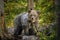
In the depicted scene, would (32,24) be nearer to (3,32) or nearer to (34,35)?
(34,35)

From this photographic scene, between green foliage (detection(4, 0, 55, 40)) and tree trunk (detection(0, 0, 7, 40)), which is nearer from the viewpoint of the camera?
green foliage (detection(4, 0, 55, 40))

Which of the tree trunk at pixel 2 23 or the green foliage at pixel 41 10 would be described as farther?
the tree trunk at pixel 2 23

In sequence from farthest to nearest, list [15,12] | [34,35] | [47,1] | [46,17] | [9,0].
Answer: [15,12]
[9,0]
[34,35]
[47,1]
[46,17]

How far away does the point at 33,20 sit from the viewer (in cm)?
702

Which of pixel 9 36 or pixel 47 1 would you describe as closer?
pixel 47 1

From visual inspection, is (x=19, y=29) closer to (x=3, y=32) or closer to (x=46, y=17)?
(x=3, y=32)

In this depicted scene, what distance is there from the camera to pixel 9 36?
731 cm

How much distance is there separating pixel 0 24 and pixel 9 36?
60cm

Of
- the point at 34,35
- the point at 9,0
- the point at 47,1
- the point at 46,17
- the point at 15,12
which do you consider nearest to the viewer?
the point at 46,17

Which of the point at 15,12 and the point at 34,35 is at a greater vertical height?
the point at 15,12

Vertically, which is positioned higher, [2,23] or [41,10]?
[41,10]

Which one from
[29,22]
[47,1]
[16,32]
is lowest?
[16,32]

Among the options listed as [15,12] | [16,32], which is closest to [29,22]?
[16,32]

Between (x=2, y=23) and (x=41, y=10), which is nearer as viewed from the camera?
(x=41, y=10)
